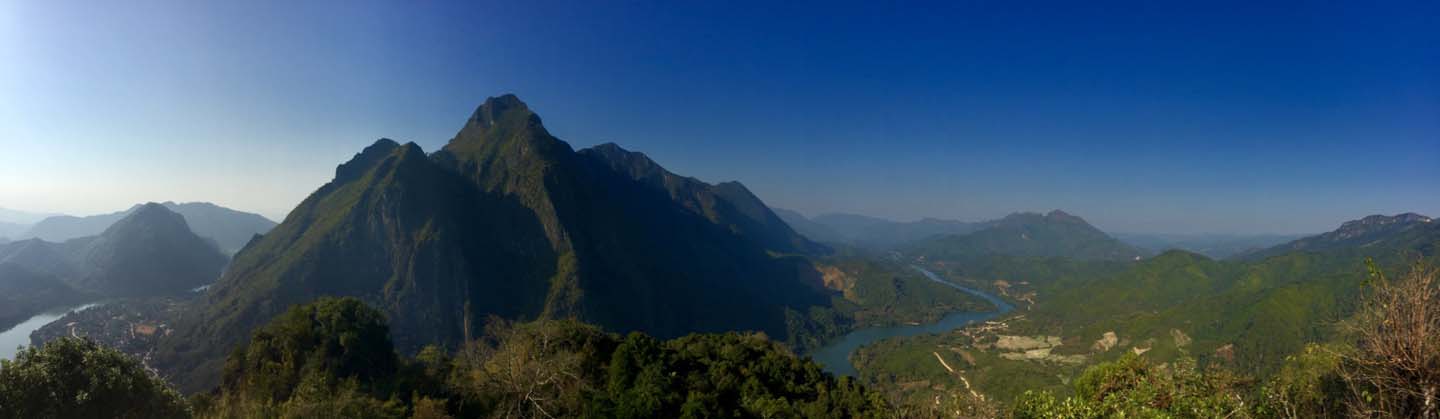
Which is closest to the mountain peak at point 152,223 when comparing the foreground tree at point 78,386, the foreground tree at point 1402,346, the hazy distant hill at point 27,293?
the hazy distant hill at point 27,293

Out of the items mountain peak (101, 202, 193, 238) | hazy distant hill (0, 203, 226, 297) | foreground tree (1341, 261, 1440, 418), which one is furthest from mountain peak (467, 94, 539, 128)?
foreground tree (1341, 261, 1440, 418)

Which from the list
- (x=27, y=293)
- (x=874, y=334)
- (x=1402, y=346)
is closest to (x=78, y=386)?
(x=1402, y=346)

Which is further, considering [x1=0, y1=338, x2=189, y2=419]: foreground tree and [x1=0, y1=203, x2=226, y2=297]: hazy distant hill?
[x1=0, y1=203, x2=226, y2=297]: hazy distant hill

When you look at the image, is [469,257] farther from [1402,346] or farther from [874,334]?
[1402,346]

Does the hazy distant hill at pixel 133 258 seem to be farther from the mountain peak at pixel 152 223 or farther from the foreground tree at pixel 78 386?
the foreground tree at pixel 78 386

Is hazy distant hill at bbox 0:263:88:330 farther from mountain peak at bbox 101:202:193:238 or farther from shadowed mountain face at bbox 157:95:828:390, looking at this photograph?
shadowed mountain face at bbox 157:95:828:390
